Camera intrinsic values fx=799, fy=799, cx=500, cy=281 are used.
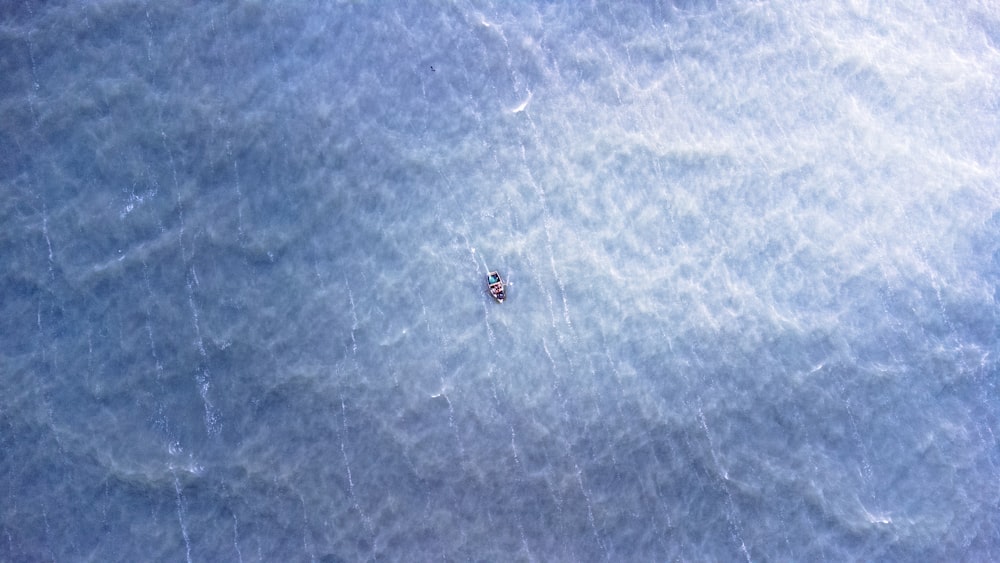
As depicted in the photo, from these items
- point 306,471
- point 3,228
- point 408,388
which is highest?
point 3,228

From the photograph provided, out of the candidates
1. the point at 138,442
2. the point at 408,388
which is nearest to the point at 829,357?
the point at 408,388

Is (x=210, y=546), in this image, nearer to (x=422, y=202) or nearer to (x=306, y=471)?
(x=306, y=471)

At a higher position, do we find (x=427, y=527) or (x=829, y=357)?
(x=829, y=357)

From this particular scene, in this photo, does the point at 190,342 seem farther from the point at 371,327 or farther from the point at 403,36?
the point at 403,36

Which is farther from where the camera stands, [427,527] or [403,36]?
[403,36]
